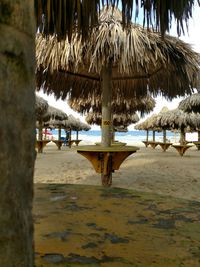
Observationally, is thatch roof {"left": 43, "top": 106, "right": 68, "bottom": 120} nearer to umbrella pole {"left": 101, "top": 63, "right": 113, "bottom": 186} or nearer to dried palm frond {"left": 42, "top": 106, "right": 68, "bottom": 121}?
dried palm frond {"left": 42, "top": 106, "right": 68, "bottom": 121}

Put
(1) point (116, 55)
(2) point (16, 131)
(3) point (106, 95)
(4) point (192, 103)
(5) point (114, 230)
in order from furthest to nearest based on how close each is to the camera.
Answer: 1. (4) point (192, 103)
2. (3) point (106, 95)
3. (1) point (116, 55)
4. (5) point (114, 230)
5. (2) point (16, 131)

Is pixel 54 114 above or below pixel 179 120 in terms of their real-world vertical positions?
above

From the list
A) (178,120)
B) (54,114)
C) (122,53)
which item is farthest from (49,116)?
(122,53)

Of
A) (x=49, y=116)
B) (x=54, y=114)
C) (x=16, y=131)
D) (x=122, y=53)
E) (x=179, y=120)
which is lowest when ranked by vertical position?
(x=16, y=131)

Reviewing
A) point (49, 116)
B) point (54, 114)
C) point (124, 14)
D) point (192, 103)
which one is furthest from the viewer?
point (54, 114)

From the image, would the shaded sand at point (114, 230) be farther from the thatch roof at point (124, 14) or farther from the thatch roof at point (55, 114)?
the thatch roof at point (55, 114)

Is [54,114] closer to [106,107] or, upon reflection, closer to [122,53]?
[106,107]

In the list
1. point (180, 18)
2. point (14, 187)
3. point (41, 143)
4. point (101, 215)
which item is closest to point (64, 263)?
point (14, 187)

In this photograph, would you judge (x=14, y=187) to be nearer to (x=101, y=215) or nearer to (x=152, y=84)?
(x=101, y=215)

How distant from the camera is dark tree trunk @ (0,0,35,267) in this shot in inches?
19.4

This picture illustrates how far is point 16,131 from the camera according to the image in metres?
0.52

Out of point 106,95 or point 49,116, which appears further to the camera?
point 49,116

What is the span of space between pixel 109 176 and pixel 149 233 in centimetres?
322

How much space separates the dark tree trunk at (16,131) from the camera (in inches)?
19.4
